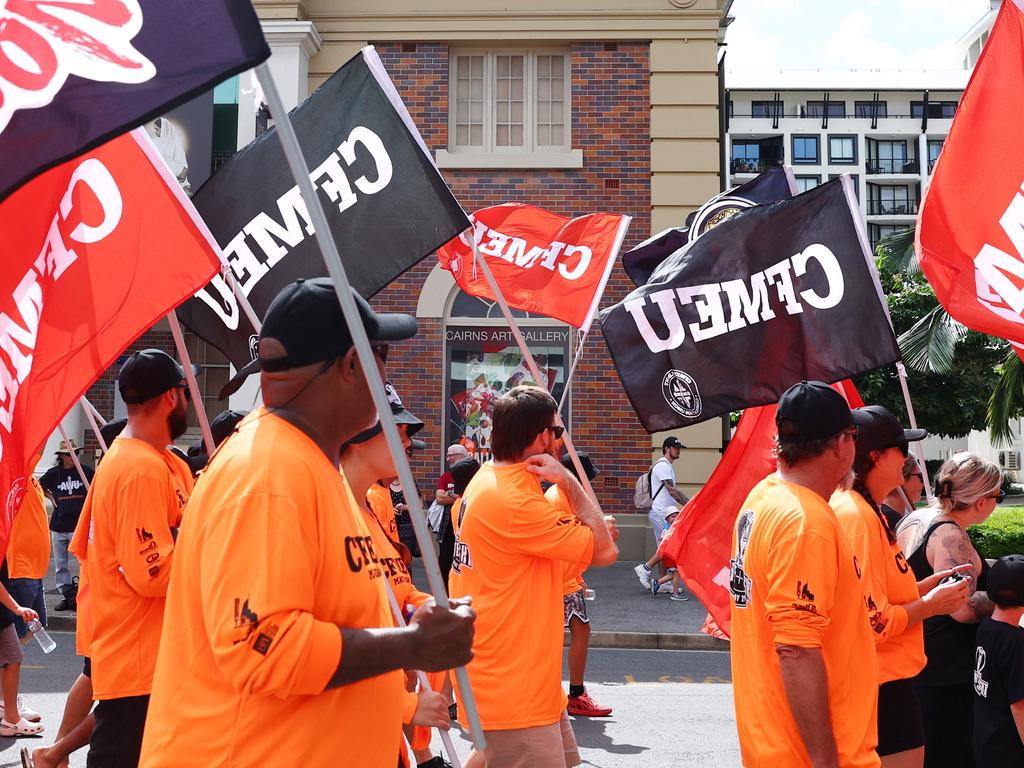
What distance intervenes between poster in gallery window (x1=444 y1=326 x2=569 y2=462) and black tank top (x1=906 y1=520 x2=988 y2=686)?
36.4 ft

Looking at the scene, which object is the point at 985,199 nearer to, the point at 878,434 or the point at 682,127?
the point at 878,434

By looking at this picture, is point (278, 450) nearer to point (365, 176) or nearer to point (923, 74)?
point (365, 176)

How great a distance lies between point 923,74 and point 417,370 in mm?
81223

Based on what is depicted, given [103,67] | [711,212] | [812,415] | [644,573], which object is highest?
[103,67]

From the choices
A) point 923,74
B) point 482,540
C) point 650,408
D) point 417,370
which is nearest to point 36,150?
point 482,540

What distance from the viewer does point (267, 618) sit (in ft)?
6.68

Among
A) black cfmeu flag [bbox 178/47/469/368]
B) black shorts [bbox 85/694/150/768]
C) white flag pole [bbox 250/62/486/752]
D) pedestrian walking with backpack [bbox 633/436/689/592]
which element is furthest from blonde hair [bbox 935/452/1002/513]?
pedestrian walking with backpack [bbox 633/436/689/592]

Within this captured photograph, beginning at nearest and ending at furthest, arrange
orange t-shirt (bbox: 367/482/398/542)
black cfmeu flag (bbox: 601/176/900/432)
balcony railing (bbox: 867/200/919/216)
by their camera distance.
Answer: orange t-shirt (bbox: 367/482/398/542)
black cfmeu flag (bbox: 601/176/900/432)
balcony railing (bbox: 867/200/919/216)

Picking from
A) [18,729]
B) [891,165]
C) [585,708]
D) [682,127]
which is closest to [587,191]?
[682,127]

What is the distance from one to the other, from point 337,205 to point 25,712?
4657mm

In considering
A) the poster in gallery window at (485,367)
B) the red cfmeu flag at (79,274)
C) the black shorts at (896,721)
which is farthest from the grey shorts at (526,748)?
the poster in gallery window at (485,367)

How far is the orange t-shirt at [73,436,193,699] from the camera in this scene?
14.1ft

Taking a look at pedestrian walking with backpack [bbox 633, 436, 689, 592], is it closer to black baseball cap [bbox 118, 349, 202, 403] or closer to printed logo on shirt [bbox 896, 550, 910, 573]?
printed logo on shirt [bbox 896, 550, 910, 573]

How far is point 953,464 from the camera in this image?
4.75 meters
